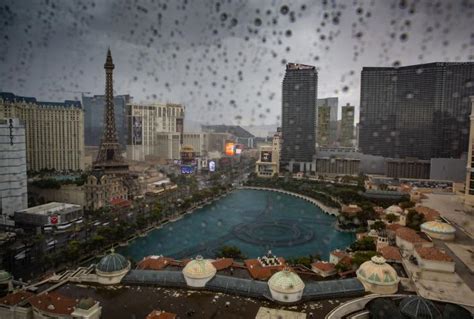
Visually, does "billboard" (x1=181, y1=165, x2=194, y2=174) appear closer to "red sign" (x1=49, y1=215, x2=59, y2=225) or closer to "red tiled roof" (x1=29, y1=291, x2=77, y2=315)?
"red sign" (x1=49, y1=215, x2=59, y2=225)

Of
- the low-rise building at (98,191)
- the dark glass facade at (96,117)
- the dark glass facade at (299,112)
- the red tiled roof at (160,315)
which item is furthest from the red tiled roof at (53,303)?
the dark glass facade at (96,117)

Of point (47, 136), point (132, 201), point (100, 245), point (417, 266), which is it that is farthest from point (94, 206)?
point (417, 266)

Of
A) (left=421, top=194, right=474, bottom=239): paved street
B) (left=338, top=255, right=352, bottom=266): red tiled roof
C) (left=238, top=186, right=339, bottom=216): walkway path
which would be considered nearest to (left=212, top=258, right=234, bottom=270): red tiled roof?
(left=338, top=255, right=352, bottom=266): red tiled roof

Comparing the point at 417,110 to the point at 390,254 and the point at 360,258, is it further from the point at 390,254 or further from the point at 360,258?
the point at 360,258

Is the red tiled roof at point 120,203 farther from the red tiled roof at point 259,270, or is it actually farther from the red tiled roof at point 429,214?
the red tiled roof at point 429,214

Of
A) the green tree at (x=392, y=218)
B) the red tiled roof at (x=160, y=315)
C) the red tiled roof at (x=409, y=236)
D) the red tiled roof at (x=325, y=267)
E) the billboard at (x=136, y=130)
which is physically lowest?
the green tree at (x=392, y=218)

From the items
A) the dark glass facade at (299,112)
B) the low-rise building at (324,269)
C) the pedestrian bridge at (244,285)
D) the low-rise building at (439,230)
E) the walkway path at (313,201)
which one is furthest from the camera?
the dark glass facade at (299,112)

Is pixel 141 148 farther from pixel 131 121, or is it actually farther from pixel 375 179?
pixel 375 179
